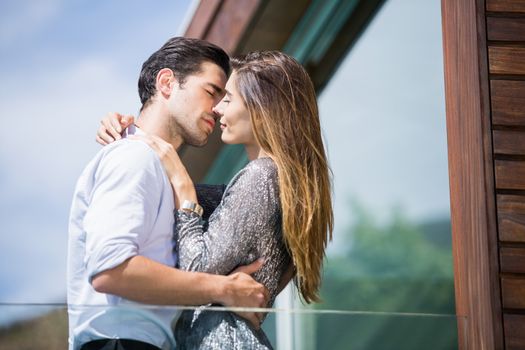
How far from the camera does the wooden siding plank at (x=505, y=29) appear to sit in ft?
10.1

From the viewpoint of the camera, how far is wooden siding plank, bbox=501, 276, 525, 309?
9.36ft

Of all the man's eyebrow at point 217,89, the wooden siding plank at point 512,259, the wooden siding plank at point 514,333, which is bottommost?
the wooden siding plank at point 514,333

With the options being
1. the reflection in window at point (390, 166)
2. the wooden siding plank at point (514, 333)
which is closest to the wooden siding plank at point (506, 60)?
the wooden siding plank at point (514, 333)

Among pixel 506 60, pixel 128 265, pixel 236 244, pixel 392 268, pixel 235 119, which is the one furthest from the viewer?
pixel 392 268

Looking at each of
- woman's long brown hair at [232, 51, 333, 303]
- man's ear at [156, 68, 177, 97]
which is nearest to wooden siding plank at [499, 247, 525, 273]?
woman's long brown hair at [232, 51, 333, 303]

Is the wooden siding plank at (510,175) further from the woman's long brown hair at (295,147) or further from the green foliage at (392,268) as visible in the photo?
the green foliage at (392,268)

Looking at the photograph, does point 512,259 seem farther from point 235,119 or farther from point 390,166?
point 390,166

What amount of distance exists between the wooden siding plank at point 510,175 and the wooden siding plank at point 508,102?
0.40ft

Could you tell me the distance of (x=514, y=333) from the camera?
2820mm

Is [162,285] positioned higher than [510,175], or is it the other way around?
[510,175]

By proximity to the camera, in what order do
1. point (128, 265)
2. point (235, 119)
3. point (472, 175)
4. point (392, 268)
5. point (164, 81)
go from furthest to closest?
point (392, 268) → point (164, 81) → point (472, 175) → point (235, 119) → point (128, 265)

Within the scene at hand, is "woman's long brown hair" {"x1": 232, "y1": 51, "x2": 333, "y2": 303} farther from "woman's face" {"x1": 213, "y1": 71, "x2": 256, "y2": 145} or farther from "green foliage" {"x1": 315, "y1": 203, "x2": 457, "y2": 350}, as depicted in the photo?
"green foliage" {"x1": 315, "y1": 203, "x2": 457, "y2": 350}

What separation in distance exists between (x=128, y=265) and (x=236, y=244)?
286 millimetres

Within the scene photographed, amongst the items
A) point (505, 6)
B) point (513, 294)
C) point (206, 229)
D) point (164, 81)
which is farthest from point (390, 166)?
point (206, 229)
